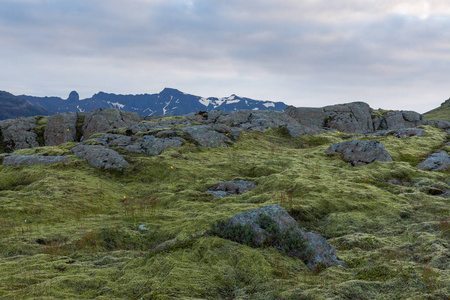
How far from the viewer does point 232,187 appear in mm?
19484

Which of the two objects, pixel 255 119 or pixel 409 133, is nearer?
pixel 409 133

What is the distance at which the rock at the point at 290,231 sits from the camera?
8.65 metres

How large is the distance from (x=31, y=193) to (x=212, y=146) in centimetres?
1897

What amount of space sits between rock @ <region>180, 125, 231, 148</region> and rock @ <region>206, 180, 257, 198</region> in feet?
41.4

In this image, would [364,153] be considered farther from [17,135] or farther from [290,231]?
[17,135]

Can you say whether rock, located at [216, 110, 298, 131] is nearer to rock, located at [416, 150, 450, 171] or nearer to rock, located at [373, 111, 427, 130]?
rock, located at [416, 150, 450, 171]

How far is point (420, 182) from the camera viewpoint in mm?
19781

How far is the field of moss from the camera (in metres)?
6.90

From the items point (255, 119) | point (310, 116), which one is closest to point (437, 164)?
point (255, 119)

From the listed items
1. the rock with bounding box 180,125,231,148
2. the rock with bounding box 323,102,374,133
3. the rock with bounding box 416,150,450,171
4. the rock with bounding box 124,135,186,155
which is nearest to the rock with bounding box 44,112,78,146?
the rock with bounding box 124,135,186,155

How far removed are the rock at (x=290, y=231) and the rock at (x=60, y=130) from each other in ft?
208

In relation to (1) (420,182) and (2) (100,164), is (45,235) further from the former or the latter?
(1) (420,182)

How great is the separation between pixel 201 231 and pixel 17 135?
219 feet

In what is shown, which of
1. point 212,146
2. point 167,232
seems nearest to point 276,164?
point 212,146
